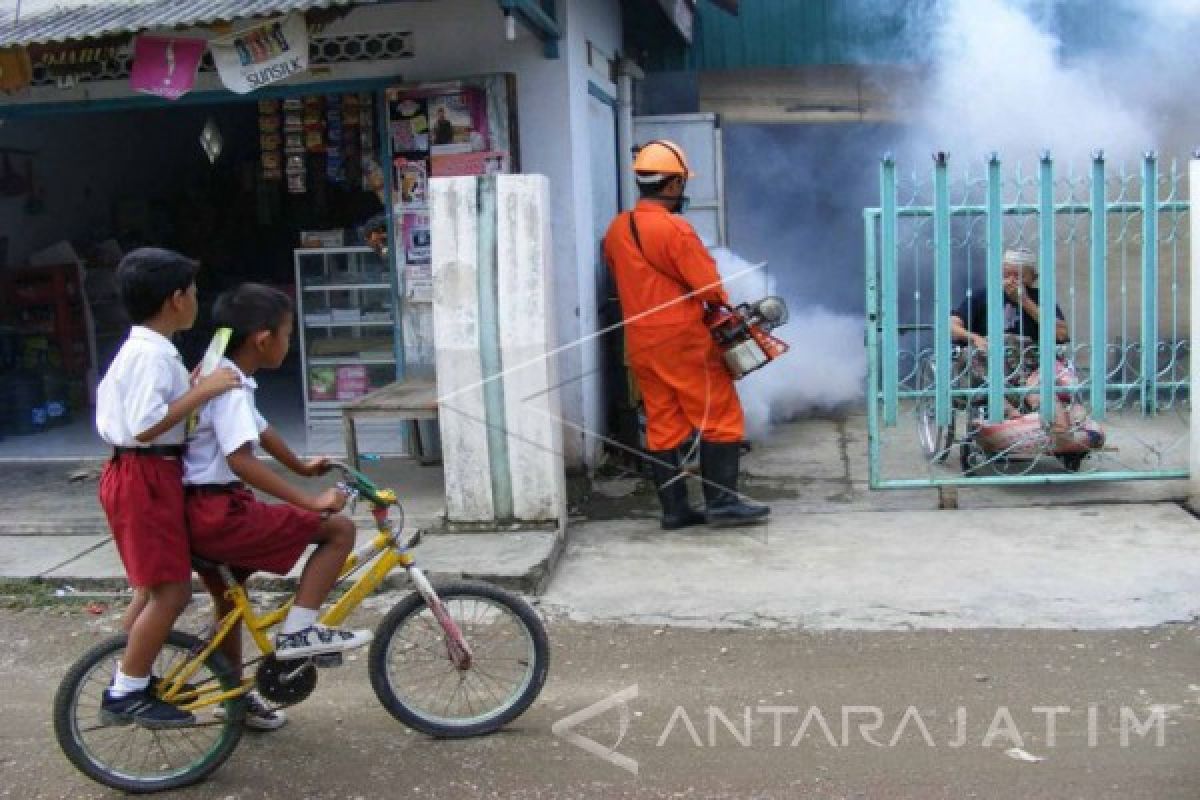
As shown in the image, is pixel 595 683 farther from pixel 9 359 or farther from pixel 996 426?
pixel 9 359

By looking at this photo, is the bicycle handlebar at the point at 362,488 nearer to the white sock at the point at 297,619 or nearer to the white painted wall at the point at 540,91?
the white sock at the point at 297,619

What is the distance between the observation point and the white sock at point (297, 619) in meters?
3.96

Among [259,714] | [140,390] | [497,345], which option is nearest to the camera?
[140,390]

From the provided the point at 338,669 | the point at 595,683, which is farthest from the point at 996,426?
the point at 338,669

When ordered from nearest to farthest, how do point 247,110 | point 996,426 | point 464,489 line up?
point 464,489, point 996,426, point 247,110

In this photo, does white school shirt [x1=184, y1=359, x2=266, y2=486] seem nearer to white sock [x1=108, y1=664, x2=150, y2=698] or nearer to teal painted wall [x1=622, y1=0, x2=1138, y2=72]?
white sock [x1=108, y1=664, x2=150, y2=698]

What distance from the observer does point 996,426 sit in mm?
7176

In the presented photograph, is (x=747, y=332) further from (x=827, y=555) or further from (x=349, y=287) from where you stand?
(x=349, y=287)

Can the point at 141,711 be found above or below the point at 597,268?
below

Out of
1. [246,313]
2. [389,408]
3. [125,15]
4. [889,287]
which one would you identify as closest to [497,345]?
[389,408]

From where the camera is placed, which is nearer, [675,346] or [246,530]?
[246,530]

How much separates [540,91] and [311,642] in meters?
4.35

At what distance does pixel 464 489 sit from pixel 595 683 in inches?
79.0

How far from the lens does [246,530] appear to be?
388cm
